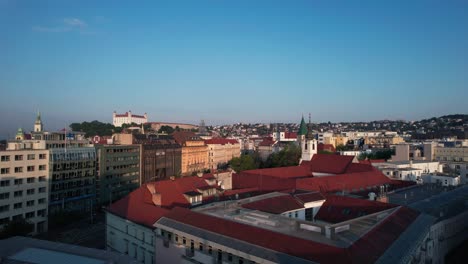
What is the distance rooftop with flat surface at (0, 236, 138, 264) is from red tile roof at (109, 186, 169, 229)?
36.9 feet

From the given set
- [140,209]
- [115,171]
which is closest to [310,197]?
[140,209]

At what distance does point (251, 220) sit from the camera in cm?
2834

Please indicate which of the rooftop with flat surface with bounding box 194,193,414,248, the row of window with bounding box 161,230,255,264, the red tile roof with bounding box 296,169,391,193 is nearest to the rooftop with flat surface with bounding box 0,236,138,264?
the row of window with bounding box 161,230,255,264

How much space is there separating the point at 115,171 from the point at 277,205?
43382 mm

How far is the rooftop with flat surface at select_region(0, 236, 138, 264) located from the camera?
18.7 metres

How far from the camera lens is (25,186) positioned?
5388 cm

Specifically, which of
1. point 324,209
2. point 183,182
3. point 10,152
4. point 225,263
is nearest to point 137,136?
point 10,152

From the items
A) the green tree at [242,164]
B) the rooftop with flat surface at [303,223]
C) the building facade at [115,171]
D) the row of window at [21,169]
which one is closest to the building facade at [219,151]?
the green tree at [242,164]

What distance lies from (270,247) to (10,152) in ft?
146

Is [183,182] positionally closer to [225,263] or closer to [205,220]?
[205,220]

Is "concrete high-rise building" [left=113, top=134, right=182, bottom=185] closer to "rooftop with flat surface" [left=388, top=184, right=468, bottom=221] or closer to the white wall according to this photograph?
the white wall

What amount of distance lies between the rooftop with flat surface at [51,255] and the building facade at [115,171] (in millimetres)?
45417

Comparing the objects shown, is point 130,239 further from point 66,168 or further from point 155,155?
point 155,155

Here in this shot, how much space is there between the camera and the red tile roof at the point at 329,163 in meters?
69.7
